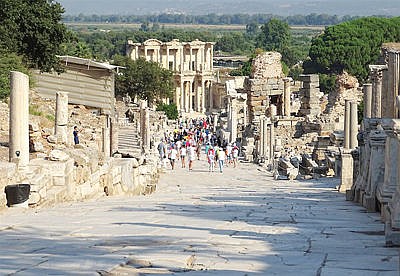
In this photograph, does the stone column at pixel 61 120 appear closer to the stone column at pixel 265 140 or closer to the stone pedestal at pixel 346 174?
the stone pedestal at pixel 346 174

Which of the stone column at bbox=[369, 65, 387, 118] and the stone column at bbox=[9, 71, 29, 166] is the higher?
the stone column at bbox=[9, 71, 29, 166]

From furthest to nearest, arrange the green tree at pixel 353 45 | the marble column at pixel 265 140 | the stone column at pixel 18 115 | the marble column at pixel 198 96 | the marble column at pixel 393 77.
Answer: the marble column at pixel 198 96 < the green tree at pixel 353 45 < the marble column at pixel 265 140 < the marble column at pixel 393 77 < the stone column at pixel 18 115

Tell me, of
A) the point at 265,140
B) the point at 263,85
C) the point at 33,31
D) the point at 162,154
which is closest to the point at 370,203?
the point at 33,31

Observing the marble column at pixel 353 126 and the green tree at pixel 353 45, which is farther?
the green tree at pixel 353 45

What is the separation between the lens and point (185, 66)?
104 meters

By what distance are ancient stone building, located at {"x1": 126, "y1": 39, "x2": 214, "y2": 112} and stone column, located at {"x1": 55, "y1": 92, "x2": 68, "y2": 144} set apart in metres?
80.3

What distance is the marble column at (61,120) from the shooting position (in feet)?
63.4

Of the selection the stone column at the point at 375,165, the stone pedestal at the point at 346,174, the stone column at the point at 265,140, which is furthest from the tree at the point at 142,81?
the stone column at the point at 375,165

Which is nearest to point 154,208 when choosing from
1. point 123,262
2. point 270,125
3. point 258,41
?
point 123,262

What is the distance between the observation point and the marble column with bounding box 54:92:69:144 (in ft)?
63.4

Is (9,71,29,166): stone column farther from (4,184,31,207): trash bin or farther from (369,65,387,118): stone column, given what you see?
(369,65,387,118): stone column

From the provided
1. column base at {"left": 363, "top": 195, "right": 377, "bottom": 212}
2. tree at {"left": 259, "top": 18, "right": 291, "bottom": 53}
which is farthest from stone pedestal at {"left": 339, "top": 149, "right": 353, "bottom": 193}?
tree at {"left": 259, "top": 18, "right": 291, "bottom": 53}

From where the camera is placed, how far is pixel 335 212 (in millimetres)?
12078

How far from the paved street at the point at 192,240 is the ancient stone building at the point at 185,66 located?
89.2 m
